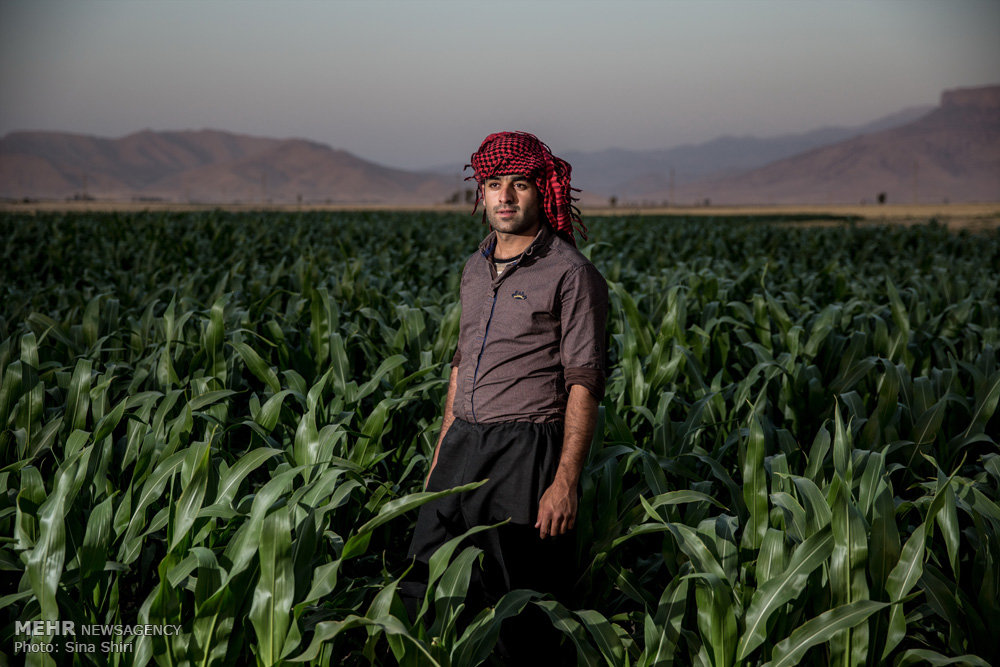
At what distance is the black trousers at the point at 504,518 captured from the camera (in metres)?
2.32

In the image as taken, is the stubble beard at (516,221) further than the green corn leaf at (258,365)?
No

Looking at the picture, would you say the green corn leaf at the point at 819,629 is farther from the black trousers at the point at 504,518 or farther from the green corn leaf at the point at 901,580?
the black trousers at the point at 504,518

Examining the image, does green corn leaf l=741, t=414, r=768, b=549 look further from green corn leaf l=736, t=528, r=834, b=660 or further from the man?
the man

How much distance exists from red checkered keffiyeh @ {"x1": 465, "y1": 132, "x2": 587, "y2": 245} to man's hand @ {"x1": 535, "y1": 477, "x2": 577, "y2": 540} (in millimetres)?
789

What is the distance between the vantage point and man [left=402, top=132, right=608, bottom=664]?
7.33 ft

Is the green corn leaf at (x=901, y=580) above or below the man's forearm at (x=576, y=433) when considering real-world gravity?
below

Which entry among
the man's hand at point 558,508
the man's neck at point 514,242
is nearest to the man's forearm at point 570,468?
the man's hand at point 558,508

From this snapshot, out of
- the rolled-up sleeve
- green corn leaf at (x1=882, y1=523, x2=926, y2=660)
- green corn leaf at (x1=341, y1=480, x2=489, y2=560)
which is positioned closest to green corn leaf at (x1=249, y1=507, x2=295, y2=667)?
green corn leaf at (x1=341, y1=480, x2=489, y2=560)

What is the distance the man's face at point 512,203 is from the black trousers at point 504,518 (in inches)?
23.9

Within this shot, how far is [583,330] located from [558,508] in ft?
1.69

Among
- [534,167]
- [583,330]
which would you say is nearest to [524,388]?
[583,330]

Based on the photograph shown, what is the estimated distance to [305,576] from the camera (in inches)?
82.5

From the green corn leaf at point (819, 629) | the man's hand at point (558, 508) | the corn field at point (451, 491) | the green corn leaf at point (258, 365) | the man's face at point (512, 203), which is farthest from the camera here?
the green corn leaf at point (258, 365)

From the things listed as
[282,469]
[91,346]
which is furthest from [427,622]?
[91,346]
